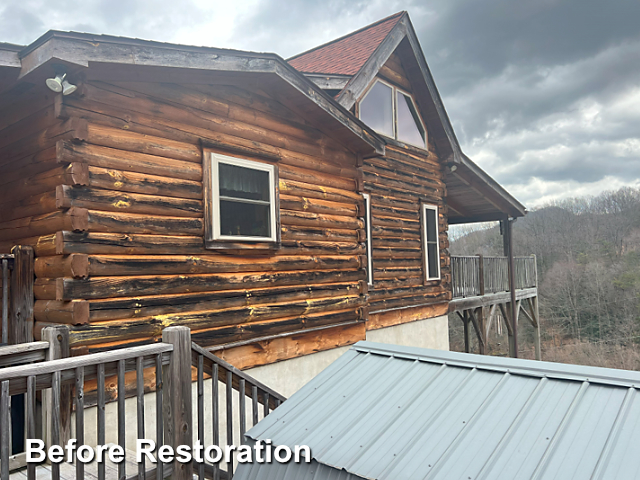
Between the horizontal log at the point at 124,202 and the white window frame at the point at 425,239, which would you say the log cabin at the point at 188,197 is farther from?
the white window frame at the point at 425,239

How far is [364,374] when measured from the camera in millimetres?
3135

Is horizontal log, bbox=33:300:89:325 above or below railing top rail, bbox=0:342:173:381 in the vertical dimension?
above

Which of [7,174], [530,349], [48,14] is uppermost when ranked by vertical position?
[48,14]

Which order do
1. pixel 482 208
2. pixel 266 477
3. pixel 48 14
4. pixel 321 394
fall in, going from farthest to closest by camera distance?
pixel 48 14 < pixel 482 208 < pixel 321 394 < pixel 266 477

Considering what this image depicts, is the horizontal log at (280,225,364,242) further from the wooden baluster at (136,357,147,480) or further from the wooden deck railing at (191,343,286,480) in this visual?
the wooden baluster at (136,357,147,480)

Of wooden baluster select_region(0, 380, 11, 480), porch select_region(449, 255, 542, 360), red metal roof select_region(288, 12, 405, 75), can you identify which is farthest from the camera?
porch select_region(449, 255, 542, 360)

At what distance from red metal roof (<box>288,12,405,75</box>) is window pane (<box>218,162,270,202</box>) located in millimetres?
4501

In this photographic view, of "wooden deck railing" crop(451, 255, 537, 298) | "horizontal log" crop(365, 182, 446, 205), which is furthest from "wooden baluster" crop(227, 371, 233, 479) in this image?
"wooden deck railing" crop(451, 255, 537, 298)

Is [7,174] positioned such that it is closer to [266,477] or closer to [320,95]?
[320,95]

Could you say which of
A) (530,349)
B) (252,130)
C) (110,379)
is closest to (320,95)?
(252,130)

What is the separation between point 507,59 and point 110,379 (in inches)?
3231

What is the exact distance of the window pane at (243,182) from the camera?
5656 millimetres

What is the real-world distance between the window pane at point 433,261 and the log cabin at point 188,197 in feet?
15.5

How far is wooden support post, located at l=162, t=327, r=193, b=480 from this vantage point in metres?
3.47
